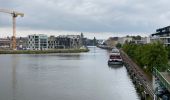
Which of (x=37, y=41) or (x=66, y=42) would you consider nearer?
(x=37, y=41)

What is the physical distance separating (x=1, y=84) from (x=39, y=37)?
9750 centimetres

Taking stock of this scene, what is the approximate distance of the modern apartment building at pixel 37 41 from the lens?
411 feet

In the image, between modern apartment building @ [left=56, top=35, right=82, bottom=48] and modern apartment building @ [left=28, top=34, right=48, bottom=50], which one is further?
modern apartment building @ [left=56, top=35, right=82, bottom=48]

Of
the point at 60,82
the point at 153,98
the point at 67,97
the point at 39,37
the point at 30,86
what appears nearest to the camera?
the point at 153,98

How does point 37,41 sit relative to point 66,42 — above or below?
above

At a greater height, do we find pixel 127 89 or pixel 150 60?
pixel 150 60

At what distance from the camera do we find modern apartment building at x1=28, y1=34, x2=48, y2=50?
12514 cm

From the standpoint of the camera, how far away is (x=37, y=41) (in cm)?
12544

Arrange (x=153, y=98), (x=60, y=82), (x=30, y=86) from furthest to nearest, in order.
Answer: (x=60, y=82) < (x=30, y=86) < (x=153, y=98)

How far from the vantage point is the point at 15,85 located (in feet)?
89.9

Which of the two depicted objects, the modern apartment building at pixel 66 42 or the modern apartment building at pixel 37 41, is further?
the modern apartment building at pixel 66 42

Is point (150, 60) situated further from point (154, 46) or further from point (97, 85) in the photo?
point (97, 85)

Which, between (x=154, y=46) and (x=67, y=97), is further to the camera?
(x=154, y=46)

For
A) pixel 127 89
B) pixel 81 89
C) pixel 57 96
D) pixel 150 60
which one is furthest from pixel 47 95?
pixel 150 60
